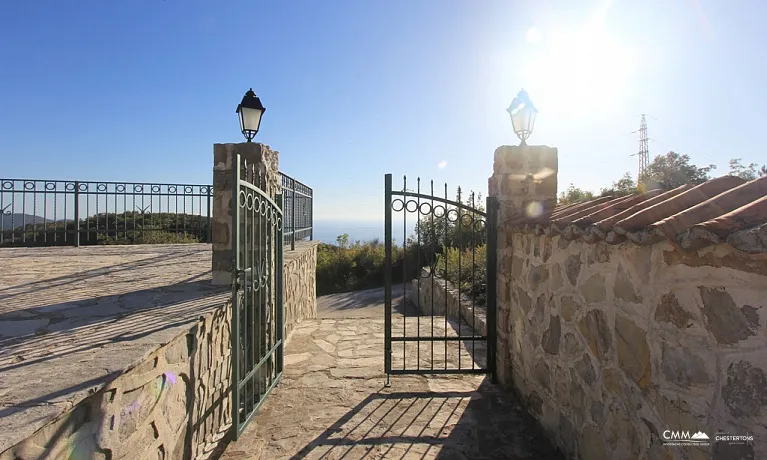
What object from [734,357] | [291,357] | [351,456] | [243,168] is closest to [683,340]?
[734,357]

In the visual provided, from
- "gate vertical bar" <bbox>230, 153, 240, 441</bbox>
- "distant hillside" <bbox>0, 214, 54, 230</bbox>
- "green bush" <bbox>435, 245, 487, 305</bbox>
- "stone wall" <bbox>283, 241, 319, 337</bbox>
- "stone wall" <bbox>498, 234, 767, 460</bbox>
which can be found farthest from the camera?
"distant hillside" <bbox>0, 214, 54, 230</bbox>

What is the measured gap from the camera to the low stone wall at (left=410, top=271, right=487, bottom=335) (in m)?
5.29

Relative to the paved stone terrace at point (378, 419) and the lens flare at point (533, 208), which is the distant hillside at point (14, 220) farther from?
the lens flare at point (533, 208)

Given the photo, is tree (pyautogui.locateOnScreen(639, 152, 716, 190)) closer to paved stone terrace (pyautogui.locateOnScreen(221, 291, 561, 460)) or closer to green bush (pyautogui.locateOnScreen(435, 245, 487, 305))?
green bush (pyautogui.locateOnScreen(435, 245, 487, 305))

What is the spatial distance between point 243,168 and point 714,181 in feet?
11.0

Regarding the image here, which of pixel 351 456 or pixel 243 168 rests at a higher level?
pixel 243 168

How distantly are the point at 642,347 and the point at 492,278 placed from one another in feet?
7.13

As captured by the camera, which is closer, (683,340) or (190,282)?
(683,340)

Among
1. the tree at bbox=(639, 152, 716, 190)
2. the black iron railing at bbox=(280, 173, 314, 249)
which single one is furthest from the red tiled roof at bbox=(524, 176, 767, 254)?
the tree at bbox=(639, 152, 716, 190)

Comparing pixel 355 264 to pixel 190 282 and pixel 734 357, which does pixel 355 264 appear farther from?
pixel 734 357

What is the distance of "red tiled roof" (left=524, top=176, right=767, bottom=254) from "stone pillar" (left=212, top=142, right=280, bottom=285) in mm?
2771

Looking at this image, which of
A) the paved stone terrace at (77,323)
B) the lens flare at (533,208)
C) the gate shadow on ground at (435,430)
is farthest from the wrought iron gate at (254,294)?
the lens flare at (533,208)

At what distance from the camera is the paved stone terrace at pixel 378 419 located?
284cm

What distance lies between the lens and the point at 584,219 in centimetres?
241
